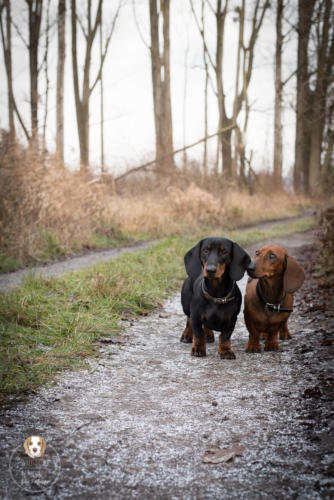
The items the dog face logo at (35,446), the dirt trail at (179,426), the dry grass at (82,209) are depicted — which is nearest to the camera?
the dirt trail at (179,426)

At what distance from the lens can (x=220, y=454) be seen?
2451 millimetres

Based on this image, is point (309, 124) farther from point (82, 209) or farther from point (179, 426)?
point (179, 426)

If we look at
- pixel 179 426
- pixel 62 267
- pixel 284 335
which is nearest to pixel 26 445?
pixel 179 426

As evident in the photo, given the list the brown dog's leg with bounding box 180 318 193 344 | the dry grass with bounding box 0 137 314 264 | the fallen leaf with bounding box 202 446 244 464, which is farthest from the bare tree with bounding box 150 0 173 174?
the fallen leaf with bounding box 202 446 244 464

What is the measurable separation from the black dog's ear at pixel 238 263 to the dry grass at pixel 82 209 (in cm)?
565

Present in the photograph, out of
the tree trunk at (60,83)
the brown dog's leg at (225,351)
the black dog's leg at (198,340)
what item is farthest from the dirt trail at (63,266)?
the tree trunk at (60,83)

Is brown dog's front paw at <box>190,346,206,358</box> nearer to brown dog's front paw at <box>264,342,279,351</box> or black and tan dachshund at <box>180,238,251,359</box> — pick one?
black and tan dachshund at <box>180,238,251,359</box>

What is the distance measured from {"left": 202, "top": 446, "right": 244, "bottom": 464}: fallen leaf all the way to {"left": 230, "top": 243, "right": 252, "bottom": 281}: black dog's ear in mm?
1688

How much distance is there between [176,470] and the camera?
2305 mm

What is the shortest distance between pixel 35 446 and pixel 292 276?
2.63 m

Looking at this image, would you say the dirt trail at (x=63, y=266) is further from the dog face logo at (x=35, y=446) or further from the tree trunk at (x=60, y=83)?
the tree trunk at (x=60, y=83)

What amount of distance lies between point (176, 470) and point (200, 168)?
1546 cm

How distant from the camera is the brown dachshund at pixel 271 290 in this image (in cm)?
405

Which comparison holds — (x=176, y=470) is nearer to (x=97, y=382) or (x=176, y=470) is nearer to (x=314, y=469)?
(x=314, y=469)
